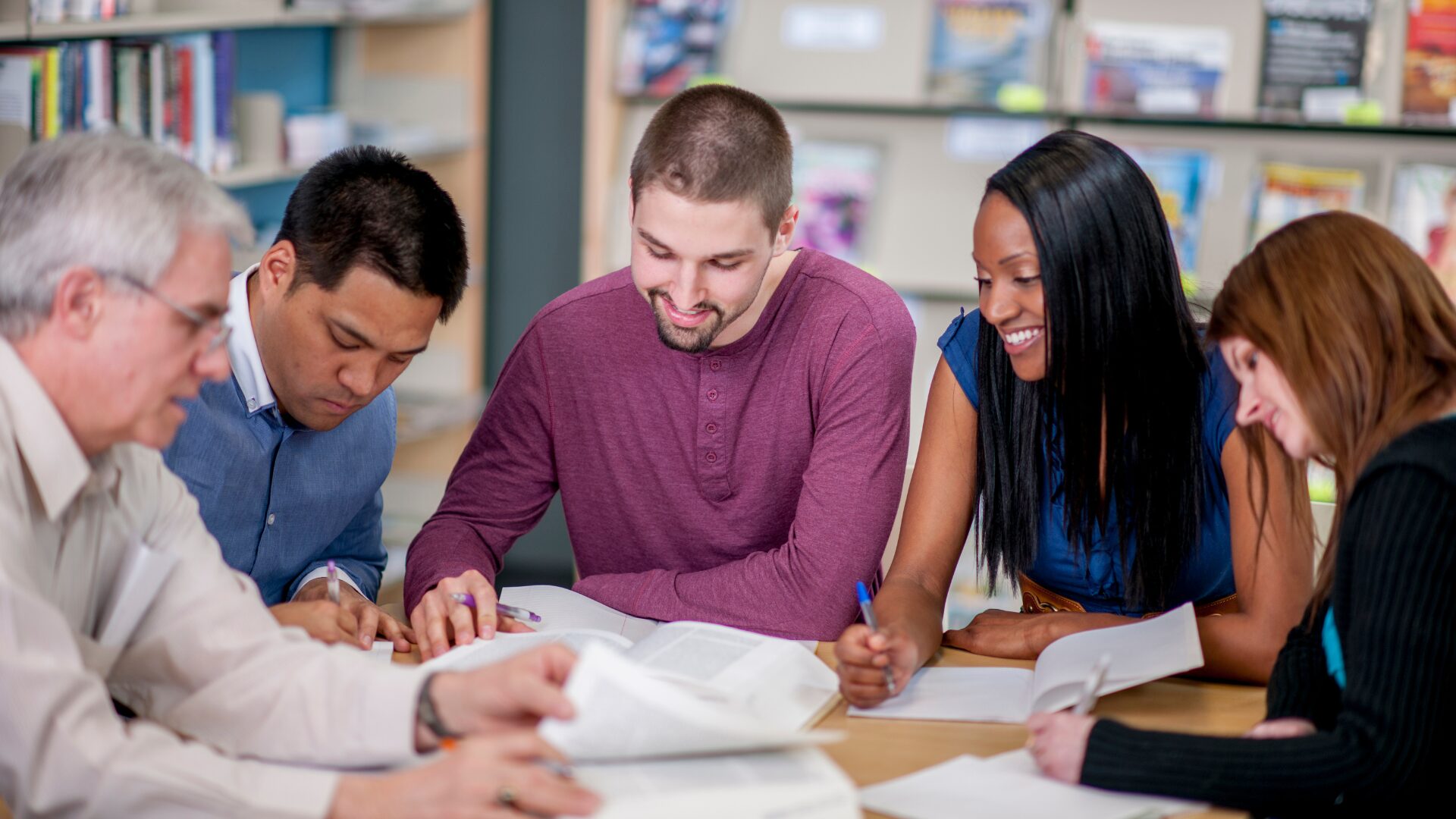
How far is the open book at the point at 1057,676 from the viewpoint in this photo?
1461mm

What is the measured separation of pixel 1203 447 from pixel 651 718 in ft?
3.21

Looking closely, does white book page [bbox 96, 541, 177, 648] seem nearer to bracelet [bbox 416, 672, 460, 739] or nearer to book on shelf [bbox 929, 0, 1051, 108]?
bracelet [bbox 416, 672, 460, 739]

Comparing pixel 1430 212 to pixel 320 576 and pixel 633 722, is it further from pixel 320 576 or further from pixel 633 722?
pixel 633 722

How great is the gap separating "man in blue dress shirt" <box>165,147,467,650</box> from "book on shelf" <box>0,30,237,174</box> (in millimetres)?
862

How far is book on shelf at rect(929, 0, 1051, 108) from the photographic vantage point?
145 inches

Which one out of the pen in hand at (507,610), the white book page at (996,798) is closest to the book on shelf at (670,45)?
the pen in hand at (507,610)

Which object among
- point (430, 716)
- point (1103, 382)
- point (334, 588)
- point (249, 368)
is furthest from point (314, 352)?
point (1103, 382)

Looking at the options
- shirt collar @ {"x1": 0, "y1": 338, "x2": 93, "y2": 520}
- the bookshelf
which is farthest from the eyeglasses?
the bookshelf

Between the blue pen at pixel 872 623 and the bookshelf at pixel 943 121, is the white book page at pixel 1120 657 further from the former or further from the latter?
the bookshelf at pixel 943 121

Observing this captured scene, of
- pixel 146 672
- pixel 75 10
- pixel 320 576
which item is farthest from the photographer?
pixel 75 10

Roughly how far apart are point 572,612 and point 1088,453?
0.71 m

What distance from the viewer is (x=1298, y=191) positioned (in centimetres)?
361

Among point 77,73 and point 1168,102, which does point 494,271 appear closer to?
point 77,73

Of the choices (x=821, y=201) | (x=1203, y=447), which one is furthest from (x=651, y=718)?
(x=821, y=201)
